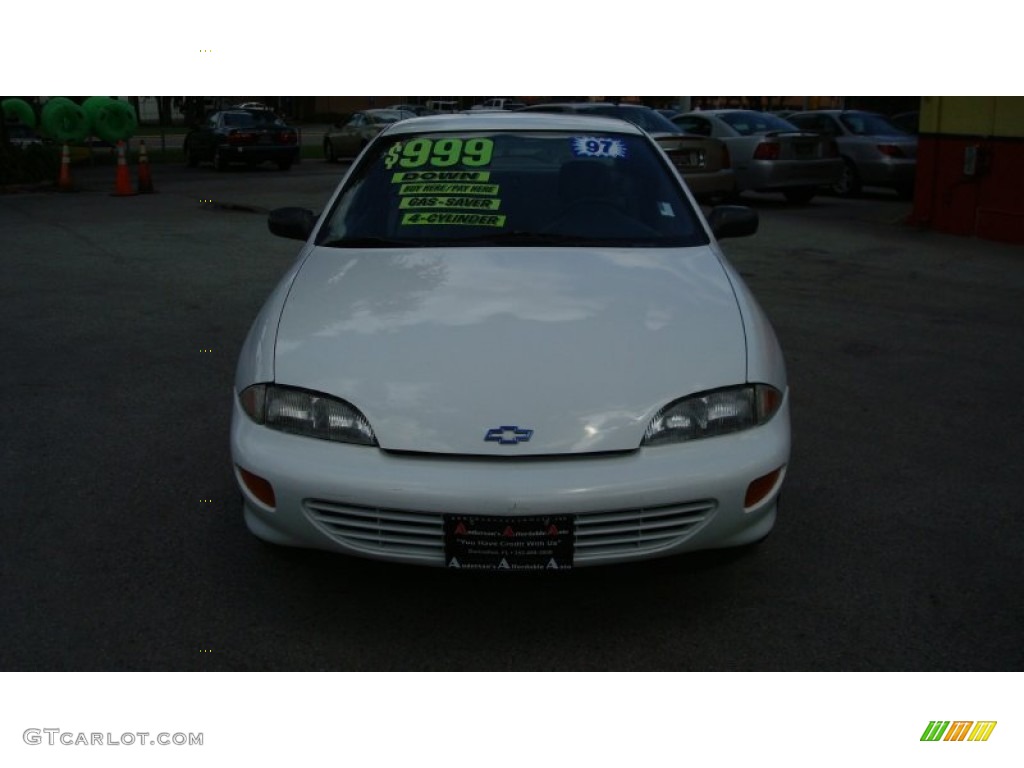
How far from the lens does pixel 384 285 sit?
3.80 meters

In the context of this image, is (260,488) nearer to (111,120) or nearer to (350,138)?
(111,120)

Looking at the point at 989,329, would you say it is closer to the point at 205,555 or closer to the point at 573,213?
the point at 573,213

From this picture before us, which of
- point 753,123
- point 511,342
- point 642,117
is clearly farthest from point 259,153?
point 511,342

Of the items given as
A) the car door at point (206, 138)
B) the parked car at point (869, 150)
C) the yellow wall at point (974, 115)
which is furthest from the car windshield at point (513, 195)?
the car door at point (206, 138)

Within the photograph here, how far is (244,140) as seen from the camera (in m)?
24.2

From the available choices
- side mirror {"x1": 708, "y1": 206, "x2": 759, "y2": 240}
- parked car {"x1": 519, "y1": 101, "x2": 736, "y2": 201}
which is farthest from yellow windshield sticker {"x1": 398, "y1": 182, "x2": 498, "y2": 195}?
parked car {"x1": 519, "y1": 101, "x2": 736, "y2": 201}

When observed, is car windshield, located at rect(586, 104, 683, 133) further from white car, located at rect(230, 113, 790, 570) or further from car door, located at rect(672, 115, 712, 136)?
white car, located at rect(230, 113, 790, 570)

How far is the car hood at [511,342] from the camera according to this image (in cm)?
307

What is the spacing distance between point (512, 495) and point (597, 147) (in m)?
2.28

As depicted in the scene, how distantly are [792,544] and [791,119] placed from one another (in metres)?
14.9

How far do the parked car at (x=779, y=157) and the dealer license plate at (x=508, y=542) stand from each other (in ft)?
Answer: 42.0

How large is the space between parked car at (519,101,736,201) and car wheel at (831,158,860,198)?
2.73m

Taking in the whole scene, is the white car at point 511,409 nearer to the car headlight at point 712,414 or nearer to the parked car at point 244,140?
the car headlight at point 712,414
